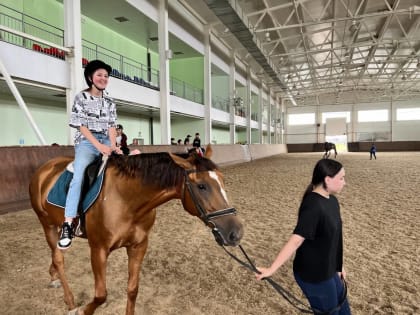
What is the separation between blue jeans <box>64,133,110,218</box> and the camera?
248cm

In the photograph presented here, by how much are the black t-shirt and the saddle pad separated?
1592 mm

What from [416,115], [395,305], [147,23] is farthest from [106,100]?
[416,115]

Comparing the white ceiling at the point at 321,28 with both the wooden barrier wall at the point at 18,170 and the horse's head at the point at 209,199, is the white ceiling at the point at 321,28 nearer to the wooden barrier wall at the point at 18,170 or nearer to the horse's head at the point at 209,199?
the wooden barrier wall at the point at 18,170

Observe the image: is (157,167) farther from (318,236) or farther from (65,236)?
(318,236)

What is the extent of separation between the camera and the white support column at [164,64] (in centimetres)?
1438

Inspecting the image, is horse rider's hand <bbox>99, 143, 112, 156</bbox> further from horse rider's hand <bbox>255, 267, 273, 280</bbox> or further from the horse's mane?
horse rider's hand <bbox>255, 267, 273, 280</bbox>

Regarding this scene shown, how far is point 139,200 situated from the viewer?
2.41m

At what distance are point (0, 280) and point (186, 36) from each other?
16490 mm

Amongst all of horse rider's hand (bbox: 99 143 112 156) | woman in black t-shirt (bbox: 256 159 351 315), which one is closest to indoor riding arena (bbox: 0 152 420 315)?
woman in black t-shirt (bbox: 256 159 351 315)

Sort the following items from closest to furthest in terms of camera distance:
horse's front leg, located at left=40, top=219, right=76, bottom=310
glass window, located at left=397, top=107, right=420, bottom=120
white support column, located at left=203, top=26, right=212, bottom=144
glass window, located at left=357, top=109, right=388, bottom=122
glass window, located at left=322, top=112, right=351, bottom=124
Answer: horse's front leg, located at left=40, top=219, right=76, bottom=310
white support column, located at left=203, top=26, right=212, bottom=144
glass window, located at left=397, top=107, right=420, bottom=120
glass window, located at left=357, top=109, right=388, bottom=122
glass window, located at left=322, top=112, right=351, bottom=124

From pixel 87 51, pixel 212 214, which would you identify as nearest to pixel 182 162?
pixel 212 214

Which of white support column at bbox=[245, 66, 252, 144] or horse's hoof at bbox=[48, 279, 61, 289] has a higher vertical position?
white support column at bbox=[245, 66, 252, 144]

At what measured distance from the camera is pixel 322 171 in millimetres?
1834

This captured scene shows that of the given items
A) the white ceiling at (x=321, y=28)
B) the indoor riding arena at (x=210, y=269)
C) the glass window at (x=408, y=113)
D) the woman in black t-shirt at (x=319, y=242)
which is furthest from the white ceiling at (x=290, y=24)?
the glass window at (x=408, y=113)
